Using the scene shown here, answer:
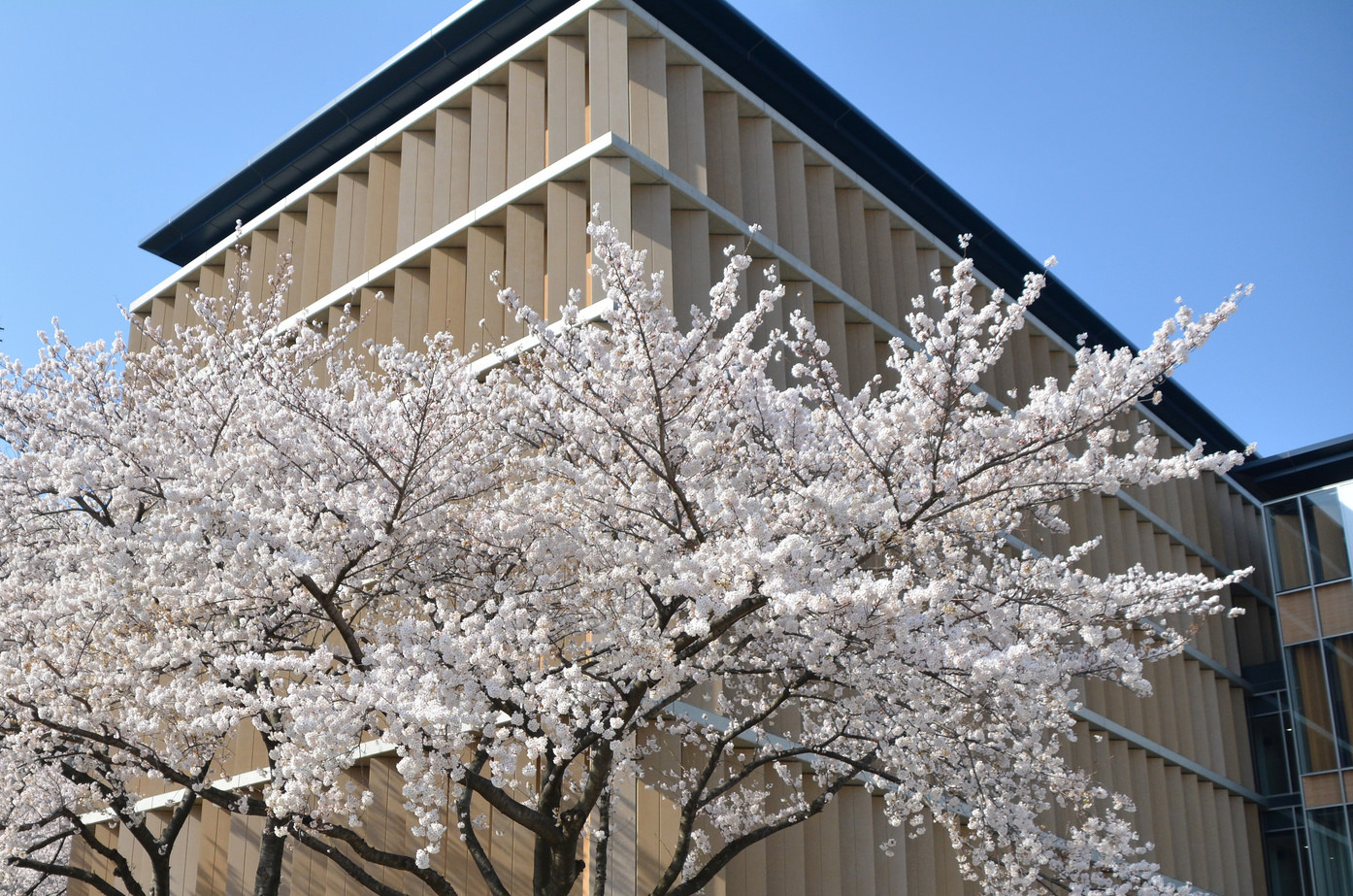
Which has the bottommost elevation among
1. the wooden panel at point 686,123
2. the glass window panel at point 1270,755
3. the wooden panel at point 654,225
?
the glass window panel at point 1270,755

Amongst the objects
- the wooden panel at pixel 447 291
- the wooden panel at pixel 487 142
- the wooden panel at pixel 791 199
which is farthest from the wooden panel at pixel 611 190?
the wooden panel at pixel 791 199

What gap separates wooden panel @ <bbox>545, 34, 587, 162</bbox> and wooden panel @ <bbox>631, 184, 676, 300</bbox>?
1.60 m

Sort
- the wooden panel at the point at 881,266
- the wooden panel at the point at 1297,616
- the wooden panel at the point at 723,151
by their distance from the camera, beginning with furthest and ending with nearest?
the wooden panel at the point at 1297,616 → the wooden panel at the point at 881,266 → the wooden panel at the point at 723,151

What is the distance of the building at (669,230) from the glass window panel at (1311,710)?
0.05 m

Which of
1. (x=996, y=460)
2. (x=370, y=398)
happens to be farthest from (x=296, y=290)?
(x=996, y=460)

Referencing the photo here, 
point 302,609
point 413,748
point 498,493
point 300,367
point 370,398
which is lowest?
point 413,748

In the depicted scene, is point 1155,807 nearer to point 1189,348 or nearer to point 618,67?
point 618,67

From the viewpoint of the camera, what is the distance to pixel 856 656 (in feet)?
29.3

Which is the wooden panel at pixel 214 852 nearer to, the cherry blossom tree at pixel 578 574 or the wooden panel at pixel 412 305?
the cherry blossom tree at pixel 578 574

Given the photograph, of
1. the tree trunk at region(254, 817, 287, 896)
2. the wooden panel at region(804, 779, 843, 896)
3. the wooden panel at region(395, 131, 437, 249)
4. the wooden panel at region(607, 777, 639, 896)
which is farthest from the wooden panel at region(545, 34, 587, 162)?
the tree trunk at region(254, 817, 287, 896)

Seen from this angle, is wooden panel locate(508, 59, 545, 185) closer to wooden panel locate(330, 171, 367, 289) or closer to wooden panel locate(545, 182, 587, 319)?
wooden panel locate(545, 182, 587, 319)

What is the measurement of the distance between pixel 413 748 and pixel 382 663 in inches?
36.8

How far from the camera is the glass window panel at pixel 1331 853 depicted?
26828 millimetres

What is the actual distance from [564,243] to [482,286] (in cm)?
179
